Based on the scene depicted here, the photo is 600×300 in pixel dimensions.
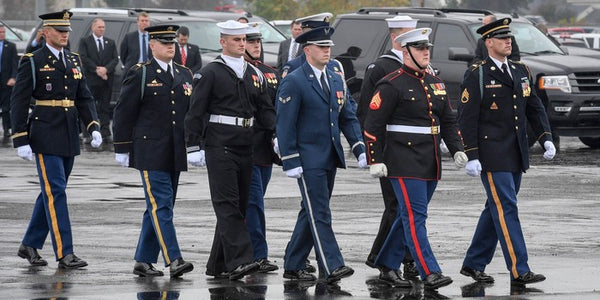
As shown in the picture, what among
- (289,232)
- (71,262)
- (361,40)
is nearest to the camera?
(71,262)

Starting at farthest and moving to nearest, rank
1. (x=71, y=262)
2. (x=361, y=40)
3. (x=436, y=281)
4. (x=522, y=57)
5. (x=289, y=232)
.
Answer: (x=361, y=40), (x=522, y=57), (x=289, y=232), (x=71, y=262), (x=436, y=281)

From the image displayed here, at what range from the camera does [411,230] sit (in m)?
10.1

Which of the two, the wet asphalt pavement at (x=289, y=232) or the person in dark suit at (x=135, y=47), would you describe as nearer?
the wet asphalt pavement at (x=289, y=232)

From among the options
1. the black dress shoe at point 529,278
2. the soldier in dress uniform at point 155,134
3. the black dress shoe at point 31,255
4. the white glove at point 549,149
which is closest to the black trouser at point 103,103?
the black dress shoe at point 31,255

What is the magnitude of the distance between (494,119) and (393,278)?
4.45ft

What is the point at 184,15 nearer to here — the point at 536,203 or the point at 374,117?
the point at 536,203

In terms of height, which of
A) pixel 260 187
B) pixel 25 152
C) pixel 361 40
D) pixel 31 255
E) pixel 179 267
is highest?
pixel 25 152

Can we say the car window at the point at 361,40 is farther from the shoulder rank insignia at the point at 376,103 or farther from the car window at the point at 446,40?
the shoulder rank insignia at the point at 376,103

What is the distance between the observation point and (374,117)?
10219mm

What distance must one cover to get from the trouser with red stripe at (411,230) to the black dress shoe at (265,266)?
0.94 metres

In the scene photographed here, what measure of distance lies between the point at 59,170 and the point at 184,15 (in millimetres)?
15628

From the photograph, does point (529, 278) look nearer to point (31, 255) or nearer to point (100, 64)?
point (31, 255)

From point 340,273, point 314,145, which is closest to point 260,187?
point 314,145

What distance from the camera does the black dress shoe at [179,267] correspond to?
10.6 meters
